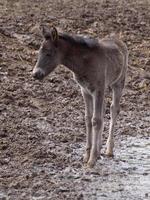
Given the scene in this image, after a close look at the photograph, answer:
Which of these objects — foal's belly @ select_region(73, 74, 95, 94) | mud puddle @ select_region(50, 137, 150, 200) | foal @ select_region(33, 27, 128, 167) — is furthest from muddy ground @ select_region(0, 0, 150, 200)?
foal's belly @ select_region(73, 74, 95, 94)

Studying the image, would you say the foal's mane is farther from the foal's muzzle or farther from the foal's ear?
the foal's muzzle

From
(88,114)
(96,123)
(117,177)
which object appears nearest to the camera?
(117,177)

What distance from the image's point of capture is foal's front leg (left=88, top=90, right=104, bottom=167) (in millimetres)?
9094

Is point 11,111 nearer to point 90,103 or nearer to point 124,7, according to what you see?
point 90,103

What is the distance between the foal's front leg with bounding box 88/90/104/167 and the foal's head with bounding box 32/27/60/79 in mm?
726

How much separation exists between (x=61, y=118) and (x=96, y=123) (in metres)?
2.12

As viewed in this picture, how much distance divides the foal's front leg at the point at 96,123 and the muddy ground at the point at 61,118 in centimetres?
17

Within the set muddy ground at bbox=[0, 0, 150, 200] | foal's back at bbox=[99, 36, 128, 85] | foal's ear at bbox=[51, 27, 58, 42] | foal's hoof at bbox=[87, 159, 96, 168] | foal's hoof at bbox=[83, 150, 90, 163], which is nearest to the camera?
muddy ground at bbox=[0, 0, 150, 200]

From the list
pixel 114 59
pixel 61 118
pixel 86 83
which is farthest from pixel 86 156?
pixel 61 118

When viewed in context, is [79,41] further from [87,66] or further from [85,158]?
[85,158]

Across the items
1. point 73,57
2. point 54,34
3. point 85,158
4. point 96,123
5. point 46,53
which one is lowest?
point 85,158

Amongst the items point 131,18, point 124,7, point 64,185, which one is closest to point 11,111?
point 64,185

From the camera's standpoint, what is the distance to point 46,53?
8.84 meters

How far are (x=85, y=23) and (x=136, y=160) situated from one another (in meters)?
7.79
